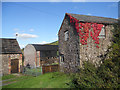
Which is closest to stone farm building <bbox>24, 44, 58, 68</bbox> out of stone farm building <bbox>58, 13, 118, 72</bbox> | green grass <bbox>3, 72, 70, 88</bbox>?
stone farm building <bbox>58, 13, 118, 72</bbox>

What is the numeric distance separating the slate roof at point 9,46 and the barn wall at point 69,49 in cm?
866

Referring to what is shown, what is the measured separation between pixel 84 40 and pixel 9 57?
1282 centimetres

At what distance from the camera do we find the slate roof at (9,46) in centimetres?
1781

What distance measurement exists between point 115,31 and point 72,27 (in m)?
5.02

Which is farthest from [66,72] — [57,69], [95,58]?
[95,58]

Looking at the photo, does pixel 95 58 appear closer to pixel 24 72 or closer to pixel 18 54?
pixel 24 72

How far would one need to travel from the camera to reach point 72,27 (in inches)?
494

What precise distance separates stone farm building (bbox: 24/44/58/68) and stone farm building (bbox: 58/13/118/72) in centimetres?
1389

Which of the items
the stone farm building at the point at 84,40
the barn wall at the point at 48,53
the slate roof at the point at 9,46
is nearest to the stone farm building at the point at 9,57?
the slate roof at the point at 9,46

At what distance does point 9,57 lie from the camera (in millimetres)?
17750

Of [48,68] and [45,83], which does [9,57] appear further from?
[45,83]

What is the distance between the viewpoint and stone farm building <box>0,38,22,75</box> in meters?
17.2

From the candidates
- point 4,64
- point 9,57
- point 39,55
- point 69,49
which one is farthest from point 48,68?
Answer: point 39,55

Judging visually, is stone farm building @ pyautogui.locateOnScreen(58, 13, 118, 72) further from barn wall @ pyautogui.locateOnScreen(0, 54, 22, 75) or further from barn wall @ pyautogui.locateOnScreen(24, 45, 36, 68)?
barn wall @ pyautogui.locateOnScreen(24, 45, 36, 68)
